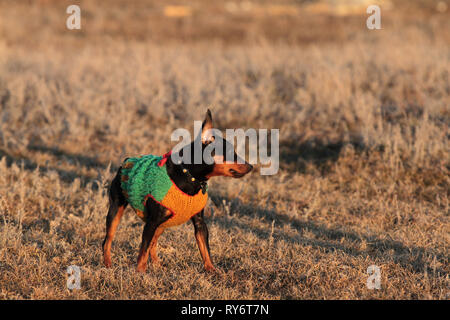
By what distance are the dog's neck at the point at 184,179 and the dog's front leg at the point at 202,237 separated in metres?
0.33

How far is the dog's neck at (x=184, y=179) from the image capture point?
11.7 ft

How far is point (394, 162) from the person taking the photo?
22.0ft

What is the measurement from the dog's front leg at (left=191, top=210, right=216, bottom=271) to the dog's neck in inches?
13.0

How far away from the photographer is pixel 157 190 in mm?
3582

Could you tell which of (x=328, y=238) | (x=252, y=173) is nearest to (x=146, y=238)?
(x=328, y=238)

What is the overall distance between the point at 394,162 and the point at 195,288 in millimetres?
4014

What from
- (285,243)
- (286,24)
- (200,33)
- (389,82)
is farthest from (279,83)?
(286,24)

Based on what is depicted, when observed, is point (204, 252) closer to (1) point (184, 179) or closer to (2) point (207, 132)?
(1) point (184, 179)

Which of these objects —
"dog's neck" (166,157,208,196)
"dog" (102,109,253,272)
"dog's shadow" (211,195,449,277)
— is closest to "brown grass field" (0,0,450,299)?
"dog's shadow" (211,195,449,277)

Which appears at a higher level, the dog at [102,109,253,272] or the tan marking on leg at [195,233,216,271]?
the dog at [102,109,253,272]

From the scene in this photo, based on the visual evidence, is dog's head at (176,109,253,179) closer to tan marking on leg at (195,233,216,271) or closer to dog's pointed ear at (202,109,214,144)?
dog's pointed ear at (202,109,214,144)

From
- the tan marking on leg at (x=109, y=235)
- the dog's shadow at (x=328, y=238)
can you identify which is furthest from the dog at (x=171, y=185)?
the dog's shadow at (x=328, y=238)

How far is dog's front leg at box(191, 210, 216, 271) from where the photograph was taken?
3861mm

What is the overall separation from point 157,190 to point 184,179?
217 millimetres
